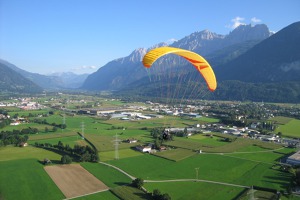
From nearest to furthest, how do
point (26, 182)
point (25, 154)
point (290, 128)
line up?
1. point (26, 182)
2. point (25, 154)
3. point (290, 128)

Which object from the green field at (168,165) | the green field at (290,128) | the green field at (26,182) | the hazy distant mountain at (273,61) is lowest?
the green field at (26,182)

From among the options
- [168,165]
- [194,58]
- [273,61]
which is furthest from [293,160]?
[273,61]

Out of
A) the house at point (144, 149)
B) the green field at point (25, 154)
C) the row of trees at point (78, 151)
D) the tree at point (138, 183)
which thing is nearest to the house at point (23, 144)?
the green field at point (25, 154)

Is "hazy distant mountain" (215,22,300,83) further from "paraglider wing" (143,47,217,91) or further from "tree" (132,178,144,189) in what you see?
"paraglider wing" (143,47,217,91)

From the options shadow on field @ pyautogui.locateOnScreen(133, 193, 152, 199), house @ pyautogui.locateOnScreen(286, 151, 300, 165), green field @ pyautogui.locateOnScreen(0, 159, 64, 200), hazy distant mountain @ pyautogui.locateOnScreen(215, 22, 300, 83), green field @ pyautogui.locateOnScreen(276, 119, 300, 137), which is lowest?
green field @ pyautogui.locateOnScreen(0, 159, 64, 200)

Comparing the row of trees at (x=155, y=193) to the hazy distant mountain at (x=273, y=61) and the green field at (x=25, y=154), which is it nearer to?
the green field at (x=25, y=154)

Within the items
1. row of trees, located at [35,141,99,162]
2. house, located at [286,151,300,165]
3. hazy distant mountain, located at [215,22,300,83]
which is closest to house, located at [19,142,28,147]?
row of trees, located at [35,141,99,162]

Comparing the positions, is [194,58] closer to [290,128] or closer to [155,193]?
[155,193]

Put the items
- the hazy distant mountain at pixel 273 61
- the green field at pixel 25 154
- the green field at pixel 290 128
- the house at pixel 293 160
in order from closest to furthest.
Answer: the house at pixel 293 160 → the green field at pixel 25 154 → the green field at pixel 290 128 → the hazy distant mountain at pixel 273 61

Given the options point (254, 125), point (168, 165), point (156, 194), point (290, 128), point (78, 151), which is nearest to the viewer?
point (156, 194)
